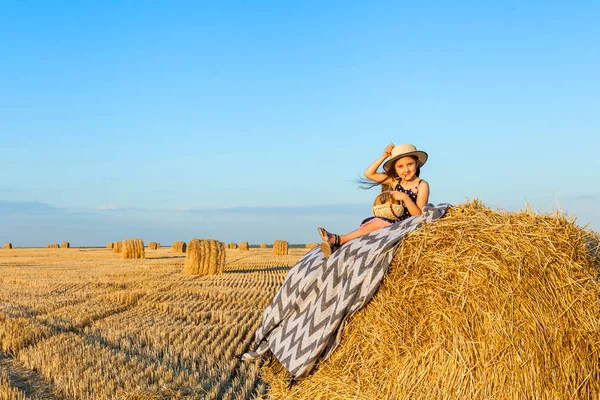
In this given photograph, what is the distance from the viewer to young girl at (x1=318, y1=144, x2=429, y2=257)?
15.4 ft

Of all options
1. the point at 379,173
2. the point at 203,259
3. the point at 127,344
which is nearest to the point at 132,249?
the point at 203,259

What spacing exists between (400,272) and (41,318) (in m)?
5.93

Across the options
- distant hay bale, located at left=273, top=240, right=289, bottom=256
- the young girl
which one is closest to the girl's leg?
the young girl

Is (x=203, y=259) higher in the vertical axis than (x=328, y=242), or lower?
lower

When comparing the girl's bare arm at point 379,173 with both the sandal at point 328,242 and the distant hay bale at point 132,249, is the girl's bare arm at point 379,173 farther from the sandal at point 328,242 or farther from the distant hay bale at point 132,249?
the distant hay bale at point 132,249

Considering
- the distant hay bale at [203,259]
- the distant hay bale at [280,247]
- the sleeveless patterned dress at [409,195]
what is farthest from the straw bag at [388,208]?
the distant hay bale at [280,247]

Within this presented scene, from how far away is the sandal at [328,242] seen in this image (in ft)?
14.9

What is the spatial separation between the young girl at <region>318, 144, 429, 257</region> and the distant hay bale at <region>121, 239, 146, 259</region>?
80.7ft

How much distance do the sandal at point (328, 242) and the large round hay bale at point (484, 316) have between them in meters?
0.69

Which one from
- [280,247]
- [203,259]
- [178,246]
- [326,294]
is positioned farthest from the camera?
[178,246]

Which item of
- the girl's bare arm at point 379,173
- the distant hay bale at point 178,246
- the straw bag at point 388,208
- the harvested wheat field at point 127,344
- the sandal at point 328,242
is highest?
the girl's bare arm at point 379,173

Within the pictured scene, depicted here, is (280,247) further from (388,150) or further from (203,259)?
(388,150)

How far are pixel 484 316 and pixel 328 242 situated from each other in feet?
4.85

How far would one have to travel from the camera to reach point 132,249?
1101 inches
